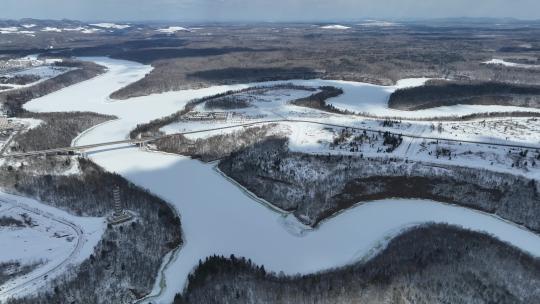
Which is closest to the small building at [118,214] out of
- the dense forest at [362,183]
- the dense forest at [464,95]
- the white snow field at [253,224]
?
the white snow field at [253,224]

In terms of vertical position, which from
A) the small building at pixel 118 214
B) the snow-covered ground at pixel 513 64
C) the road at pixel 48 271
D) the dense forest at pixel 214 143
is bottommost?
the road at pixel 48 271

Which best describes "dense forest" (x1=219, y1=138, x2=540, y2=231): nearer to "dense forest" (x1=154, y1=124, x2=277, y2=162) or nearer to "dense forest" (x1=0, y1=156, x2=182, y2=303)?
"dense forest" (x1=154, y1=124, x2=277, y2=162)

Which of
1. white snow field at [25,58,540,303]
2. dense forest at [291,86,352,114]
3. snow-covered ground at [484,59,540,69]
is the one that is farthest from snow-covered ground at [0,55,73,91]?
snow-covered ground at [484,59,540,69]

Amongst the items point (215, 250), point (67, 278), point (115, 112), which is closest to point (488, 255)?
point (215, 250)

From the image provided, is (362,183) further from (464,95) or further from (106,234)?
(464,95)

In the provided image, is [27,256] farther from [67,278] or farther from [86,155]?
[86,155]

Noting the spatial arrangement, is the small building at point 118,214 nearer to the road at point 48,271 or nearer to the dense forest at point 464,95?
the road at point 48,271
